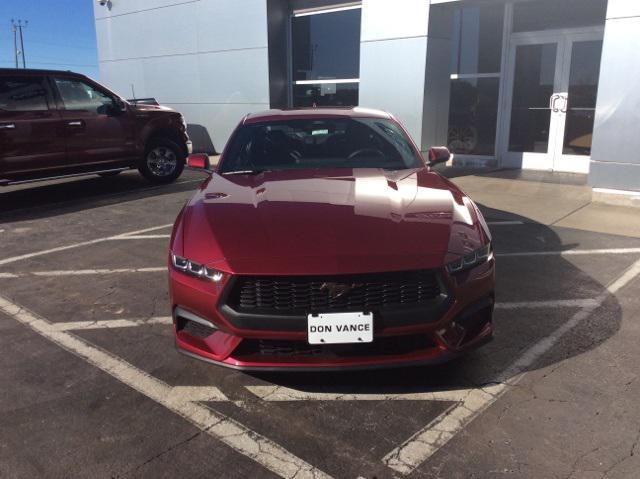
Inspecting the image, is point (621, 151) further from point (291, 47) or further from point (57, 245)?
point (291, 47)

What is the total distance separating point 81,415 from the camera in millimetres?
2840

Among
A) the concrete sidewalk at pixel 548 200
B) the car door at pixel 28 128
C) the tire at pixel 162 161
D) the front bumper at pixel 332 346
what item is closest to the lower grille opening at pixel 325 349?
the front bumper at pixel 332 346

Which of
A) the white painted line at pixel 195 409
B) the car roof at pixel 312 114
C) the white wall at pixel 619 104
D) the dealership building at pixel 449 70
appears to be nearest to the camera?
the white painted line at pixel 195 409

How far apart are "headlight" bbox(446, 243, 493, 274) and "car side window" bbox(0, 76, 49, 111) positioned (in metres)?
7.27

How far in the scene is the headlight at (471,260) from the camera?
279cm

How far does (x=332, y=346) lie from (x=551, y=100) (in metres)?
9.50

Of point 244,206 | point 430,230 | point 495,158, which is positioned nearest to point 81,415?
point 244,206

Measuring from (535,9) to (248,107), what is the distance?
664 cm

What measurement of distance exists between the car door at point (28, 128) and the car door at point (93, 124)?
0.17 meters

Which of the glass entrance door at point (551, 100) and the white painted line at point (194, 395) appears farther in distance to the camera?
the glass entrance door at point (551, 100)

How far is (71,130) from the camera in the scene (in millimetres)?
8367

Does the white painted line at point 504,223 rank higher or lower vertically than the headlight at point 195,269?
lower

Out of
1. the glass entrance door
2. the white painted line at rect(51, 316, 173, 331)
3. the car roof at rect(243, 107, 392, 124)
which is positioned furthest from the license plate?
the glass entrance door

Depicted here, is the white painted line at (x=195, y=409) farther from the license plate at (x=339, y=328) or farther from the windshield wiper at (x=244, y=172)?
the windshield wiper at (x=244, y=172)
